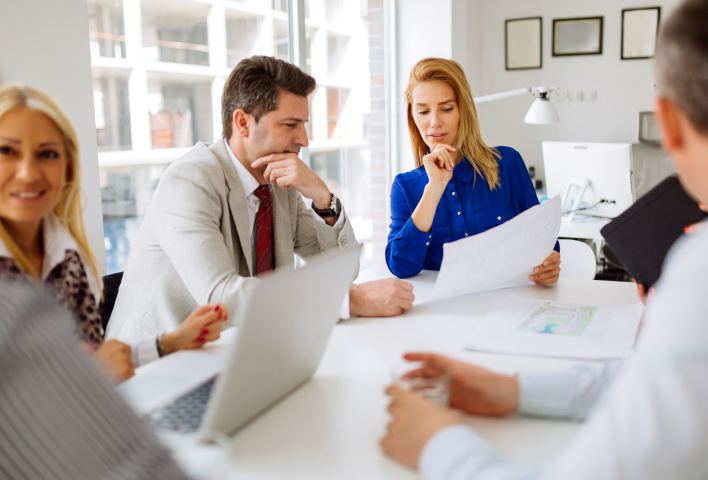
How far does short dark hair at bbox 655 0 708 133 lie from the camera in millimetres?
527

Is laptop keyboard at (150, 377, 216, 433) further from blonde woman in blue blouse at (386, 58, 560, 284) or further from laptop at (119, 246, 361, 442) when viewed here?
blonde woman in blue blouse at (386, 58, 560, 284)

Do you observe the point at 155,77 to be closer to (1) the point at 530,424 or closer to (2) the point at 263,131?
(2) the point at 263,131

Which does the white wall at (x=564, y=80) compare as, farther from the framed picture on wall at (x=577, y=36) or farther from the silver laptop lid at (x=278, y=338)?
the silver laptop lid at (x=278, y=338)

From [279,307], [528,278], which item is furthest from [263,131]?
[279,307]

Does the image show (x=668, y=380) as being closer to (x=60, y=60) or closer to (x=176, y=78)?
→ (x=60, y=60)

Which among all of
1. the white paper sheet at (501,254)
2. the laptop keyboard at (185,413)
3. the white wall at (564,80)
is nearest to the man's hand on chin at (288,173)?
the white paper sheet at (501,254)

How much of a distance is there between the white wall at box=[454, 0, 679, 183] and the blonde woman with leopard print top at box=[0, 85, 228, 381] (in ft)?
12.4

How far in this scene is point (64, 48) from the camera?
1678 millimetres

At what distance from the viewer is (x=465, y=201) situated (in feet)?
6.75

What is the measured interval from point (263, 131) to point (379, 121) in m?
2.55

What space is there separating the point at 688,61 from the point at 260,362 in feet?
1.94

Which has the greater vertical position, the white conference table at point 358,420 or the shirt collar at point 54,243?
the shirt collar at point 54,243

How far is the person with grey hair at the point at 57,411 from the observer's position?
44 centimetres

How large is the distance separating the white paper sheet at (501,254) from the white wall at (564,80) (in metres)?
3.18
